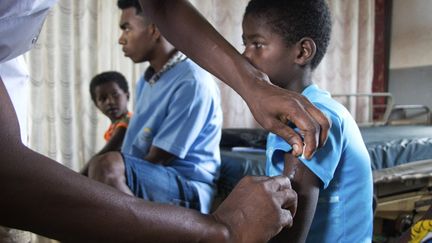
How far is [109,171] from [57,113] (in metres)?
1.50

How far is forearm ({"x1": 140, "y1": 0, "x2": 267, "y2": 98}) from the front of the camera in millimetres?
852

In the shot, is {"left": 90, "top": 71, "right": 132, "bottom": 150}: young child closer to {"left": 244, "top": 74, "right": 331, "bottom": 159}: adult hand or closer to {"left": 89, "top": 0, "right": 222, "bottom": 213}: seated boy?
{"left": 89, "top": 0, "right": 222, "bottom": 213}: seated boy

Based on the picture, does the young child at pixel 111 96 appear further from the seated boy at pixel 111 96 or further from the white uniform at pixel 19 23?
the white uniform at pixel 19 23

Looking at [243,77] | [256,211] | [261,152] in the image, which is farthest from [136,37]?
[256,211]

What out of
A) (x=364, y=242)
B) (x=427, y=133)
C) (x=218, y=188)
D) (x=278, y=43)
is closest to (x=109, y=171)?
(x=218, y=188)

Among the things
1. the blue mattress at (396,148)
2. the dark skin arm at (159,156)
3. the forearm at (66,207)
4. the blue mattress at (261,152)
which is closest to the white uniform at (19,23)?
the forearm at (66,207)

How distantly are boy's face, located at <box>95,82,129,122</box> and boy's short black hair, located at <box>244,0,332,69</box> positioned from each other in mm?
1536

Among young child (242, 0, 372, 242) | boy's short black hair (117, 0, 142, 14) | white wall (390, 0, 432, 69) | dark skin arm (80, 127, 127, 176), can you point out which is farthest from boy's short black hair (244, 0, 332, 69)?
white wall (390, 0, 432, 69)

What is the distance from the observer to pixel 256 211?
0.61m

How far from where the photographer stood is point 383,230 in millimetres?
2160

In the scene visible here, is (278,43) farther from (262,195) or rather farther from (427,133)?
(427,133)

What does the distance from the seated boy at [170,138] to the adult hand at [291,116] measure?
81 centimetres

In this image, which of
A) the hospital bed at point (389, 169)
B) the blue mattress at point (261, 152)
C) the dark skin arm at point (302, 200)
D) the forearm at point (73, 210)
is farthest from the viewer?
the blue mattress at point (261, 152)

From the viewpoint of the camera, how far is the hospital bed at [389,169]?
177 centimetres
